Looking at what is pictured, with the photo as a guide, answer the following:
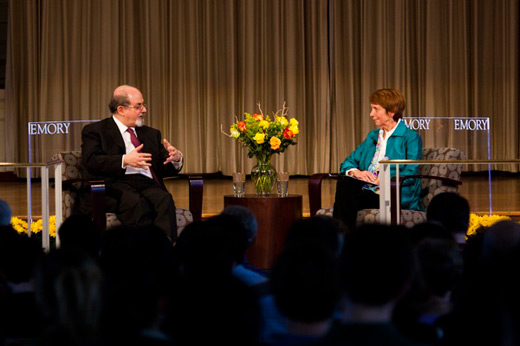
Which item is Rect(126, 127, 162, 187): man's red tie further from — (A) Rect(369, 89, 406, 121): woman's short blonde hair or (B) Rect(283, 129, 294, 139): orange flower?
(A) Rect(369, 89, 406, 121): woman's short blonde hair

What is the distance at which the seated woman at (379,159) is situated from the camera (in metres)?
4.82

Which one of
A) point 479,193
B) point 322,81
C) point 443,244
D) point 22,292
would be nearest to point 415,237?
point 443,244

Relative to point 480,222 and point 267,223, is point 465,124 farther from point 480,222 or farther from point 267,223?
point 267,223

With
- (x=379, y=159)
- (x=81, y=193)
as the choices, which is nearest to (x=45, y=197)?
(x=81, y=193)

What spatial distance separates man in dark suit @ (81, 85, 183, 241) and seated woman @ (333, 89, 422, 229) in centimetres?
110

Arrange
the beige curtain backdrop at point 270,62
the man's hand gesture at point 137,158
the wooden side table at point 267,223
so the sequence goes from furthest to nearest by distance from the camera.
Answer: the beige curtain backdrop at point 270,62 → the wooden side table at point 267,223 → the man's hand gesture at point 137,158

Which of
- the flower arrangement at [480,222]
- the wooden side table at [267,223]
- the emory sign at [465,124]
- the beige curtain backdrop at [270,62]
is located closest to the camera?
the wooden side table at [267,223]

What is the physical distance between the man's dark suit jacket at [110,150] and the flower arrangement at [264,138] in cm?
52

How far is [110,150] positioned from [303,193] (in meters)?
4.08

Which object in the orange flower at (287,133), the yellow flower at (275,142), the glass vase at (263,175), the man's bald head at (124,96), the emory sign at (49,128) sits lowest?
the glass vase at (263,175)

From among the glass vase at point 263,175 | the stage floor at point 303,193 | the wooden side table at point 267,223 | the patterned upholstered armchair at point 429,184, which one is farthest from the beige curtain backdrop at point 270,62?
the wooden side table at point 267,223

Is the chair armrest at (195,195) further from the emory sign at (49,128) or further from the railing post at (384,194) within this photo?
the emory sign at (49,128)

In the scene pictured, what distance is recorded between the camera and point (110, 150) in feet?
16.1

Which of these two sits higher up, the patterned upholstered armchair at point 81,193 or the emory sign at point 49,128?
the emory sign at point 49,128
